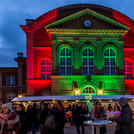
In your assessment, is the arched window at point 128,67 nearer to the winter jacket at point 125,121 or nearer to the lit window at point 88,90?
the lit window at point 88,90

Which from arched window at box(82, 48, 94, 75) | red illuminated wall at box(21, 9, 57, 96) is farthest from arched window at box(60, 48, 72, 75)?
red illuminated wall at box(21, 9, 57, 96)

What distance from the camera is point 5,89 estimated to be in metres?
38.7

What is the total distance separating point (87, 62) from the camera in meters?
27.1

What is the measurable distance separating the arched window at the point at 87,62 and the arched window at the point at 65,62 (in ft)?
5.39

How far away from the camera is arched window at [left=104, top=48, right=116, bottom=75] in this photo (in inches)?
1075

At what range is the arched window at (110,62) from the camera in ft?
89.6

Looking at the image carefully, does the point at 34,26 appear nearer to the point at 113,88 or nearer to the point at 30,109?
the point at 113,88

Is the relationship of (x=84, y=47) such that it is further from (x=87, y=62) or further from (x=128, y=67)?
(x=128, y=67)

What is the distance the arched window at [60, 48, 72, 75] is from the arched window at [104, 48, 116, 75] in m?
4.28

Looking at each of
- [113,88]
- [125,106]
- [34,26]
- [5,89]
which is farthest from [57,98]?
[5,89]

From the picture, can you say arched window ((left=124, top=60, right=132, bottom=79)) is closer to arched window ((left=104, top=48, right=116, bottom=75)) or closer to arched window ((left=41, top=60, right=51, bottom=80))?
arched window ((left=104, top=48, right=116, bottom=75))

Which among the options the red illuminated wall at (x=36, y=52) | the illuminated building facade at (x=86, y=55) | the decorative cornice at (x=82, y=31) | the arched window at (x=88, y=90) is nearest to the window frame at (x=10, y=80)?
the red illuminated wall at (x=36, y=52)

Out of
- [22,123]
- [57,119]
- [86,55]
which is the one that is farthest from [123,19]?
[22,123]

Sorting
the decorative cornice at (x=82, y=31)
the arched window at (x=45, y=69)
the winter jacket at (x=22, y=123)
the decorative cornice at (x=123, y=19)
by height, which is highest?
the decorative cornice at (x=123, y=19)
